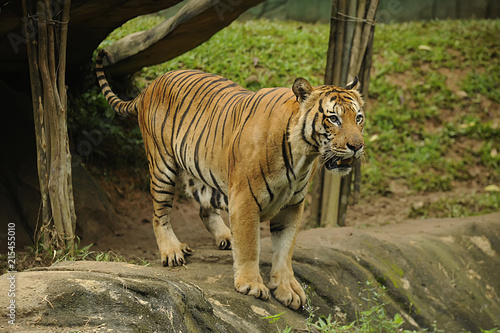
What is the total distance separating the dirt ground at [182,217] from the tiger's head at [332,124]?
94.5 inches

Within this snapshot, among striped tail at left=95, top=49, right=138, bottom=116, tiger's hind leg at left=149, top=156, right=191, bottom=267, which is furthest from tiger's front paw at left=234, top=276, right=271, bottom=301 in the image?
striped tail at left=95, top=49, right=138, bottom=116

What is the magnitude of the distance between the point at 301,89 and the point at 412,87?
238 inches

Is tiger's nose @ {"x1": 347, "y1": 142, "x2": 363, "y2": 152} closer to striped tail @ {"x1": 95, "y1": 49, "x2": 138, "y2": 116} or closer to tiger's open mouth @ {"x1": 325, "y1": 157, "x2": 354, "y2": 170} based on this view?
tiger's open mouth @ {"x1": 325, "y1": 157, "x2": 354, "y2": 170}

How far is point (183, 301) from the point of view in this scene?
108 inches

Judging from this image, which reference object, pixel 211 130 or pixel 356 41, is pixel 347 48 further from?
pixel 211 130

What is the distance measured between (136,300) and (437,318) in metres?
3.26

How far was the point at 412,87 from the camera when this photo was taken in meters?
8.99

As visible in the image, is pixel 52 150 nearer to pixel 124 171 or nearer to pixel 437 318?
pixel 124 171

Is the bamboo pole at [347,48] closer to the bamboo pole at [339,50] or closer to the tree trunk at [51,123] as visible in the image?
the bamboo pole at [339,50]

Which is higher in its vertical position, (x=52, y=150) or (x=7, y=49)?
(x=7, y=49)

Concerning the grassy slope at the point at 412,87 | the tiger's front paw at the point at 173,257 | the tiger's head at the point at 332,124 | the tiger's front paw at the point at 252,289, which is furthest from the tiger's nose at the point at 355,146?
the grassy slope at the point at 412,87

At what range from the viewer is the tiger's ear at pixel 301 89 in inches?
135

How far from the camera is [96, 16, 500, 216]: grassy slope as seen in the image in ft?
26.2

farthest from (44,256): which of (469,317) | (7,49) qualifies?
(469,317)
